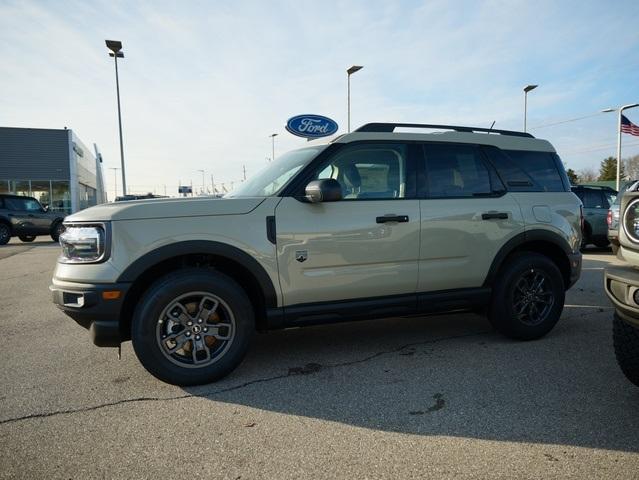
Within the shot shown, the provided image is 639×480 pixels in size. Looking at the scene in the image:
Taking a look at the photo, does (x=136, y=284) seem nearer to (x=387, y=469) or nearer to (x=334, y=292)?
(x=334, y=292)

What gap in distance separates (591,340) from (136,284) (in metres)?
4.09

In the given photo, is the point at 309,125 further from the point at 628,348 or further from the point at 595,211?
the point at 628,348

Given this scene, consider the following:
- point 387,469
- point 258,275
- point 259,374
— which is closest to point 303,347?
point 259,374

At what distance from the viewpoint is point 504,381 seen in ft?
11.4

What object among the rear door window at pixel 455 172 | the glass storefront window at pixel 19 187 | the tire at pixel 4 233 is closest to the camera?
the rear door window at pixel 455 172

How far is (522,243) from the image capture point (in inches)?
174

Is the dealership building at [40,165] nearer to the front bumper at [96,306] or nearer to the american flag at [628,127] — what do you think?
the front bumper at [96,306]

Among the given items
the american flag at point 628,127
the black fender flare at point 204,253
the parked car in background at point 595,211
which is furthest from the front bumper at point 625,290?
the american flag at point 628,127

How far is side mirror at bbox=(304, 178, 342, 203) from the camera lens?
3.49 meters

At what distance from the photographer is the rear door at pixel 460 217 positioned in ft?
13.3

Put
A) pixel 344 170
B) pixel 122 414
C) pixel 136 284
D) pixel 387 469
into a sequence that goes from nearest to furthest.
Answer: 1. pixel 387 469
2. pixel 122 414
3. pixel 136 284
4. pixel 344 170

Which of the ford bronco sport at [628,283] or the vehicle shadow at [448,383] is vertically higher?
the ford bronco sport at [628,283]

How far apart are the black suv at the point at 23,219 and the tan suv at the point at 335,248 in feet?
49.9

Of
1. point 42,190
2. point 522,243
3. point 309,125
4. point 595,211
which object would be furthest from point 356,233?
point 42,190
